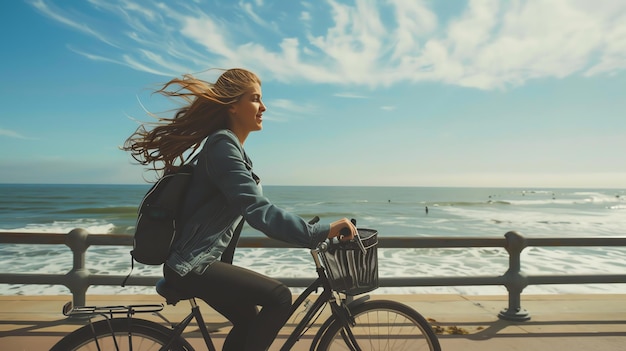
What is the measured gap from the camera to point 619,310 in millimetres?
5996

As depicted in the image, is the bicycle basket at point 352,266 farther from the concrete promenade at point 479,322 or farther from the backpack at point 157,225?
the concrete promenade at point 479,322

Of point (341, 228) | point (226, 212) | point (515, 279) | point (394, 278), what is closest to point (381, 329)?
point (341, 228)

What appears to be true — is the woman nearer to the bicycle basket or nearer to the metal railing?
the bicycle basket

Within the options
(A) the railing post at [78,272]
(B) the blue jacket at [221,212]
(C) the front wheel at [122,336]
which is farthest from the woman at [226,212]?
(A) the railing post at [78,272]

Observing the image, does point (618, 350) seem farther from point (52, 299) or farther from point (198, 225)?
point (52, 299)

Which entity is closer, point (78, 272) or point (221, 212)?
point (221, 212)

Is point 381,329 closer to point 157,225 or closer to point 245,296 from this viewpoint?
point 245,296

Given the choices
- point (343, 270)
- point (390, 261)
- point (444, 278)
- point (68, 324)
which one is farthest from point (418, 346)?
point (390, 261)

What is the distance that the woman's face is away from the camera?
2.45 metres

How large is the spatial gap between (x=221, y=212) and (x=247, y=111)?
0.55 metres

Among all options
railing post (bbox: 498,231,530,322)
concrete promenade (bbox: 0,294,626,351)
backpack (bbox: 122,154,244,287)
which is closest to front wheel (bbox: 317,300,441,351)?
backpack (bbox: 122,154,244,287)

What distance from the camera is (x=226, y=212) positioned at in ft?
7.30

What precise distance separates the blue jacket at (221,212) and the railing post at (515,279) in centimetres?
381

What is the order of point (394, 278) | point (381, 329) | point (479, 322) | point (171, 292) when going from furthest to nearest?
point (479, 322), point (394, 278), point (381, 329), point (171, 292)
